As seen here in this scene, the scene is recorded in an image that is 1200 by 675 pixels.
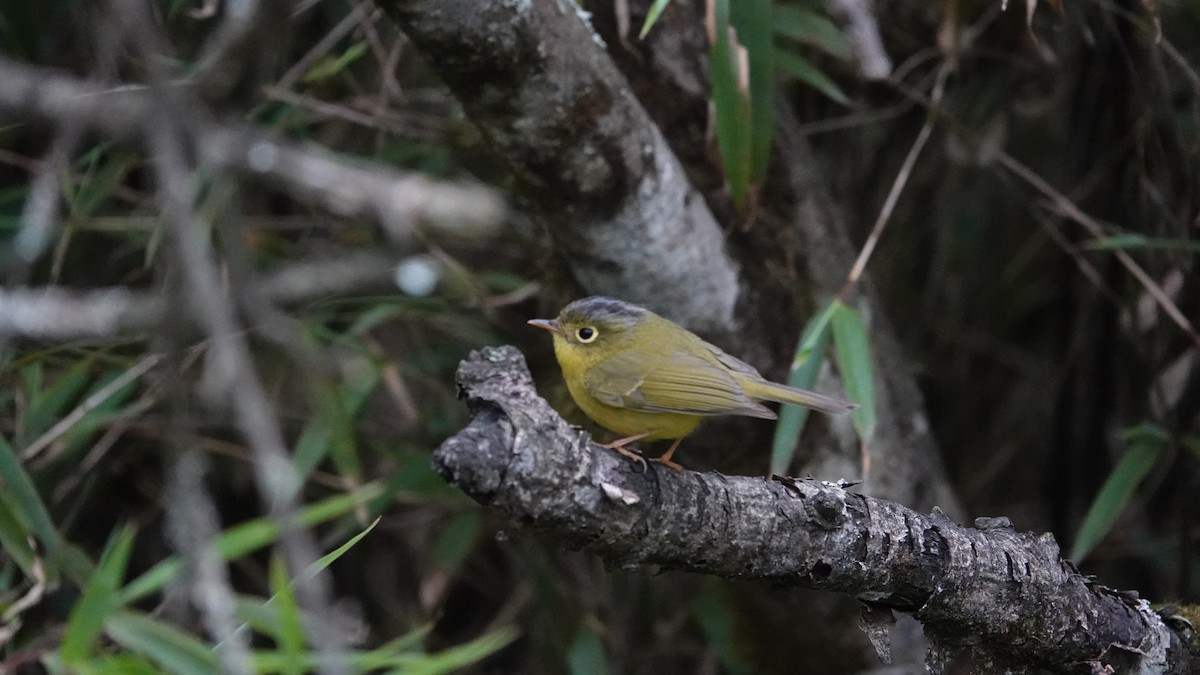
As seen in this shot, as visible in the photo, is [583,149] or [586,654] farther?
[586,654]

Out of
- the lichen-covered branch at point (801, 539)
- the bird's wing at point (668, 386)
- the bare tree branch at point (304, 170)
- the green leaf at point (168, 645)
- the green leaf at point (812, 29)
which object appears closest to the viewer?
the lichen-covered branch at point (801, 539)

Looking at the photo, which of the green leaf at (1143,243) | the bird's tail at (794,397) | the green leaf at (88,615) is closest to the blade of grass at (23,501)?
the green leaf at (88,615)

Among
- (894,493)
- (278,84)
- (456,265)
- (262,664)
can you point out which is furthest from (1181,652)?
(278,84)

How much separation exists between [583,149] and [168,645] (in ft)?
4.33

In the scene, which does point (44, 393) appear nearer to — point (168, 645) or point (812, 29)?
point (168, 645)

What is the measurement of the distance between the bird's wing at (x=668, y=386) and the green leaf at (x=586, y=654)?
1.28 m

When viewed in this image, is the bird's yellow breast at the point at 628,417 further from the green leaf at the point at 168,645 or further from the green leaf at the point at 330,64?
the green leaf at the point at 330,64

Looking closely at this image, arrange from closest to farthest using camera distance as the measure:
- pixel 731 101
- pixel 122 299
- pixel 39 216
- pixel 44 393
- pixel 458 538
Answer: pixel 731 101 → pixel 39 216 → pixel 44 393 → pixel 122 299 → pixel 458 538

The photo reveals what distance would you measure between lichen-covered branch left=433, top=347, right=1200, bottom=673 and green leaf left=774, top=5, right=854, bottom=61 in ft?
5.16

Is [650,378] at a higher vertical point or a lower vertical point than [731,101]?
lower

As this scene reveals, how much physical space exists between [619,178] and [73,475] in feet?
7.03

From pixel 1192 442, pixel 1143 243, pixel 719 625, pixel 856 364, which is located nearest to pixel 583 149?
pixel 856 364

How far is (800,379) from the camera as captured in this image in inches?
111

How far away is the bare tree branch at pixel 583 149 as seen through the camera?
228cm
